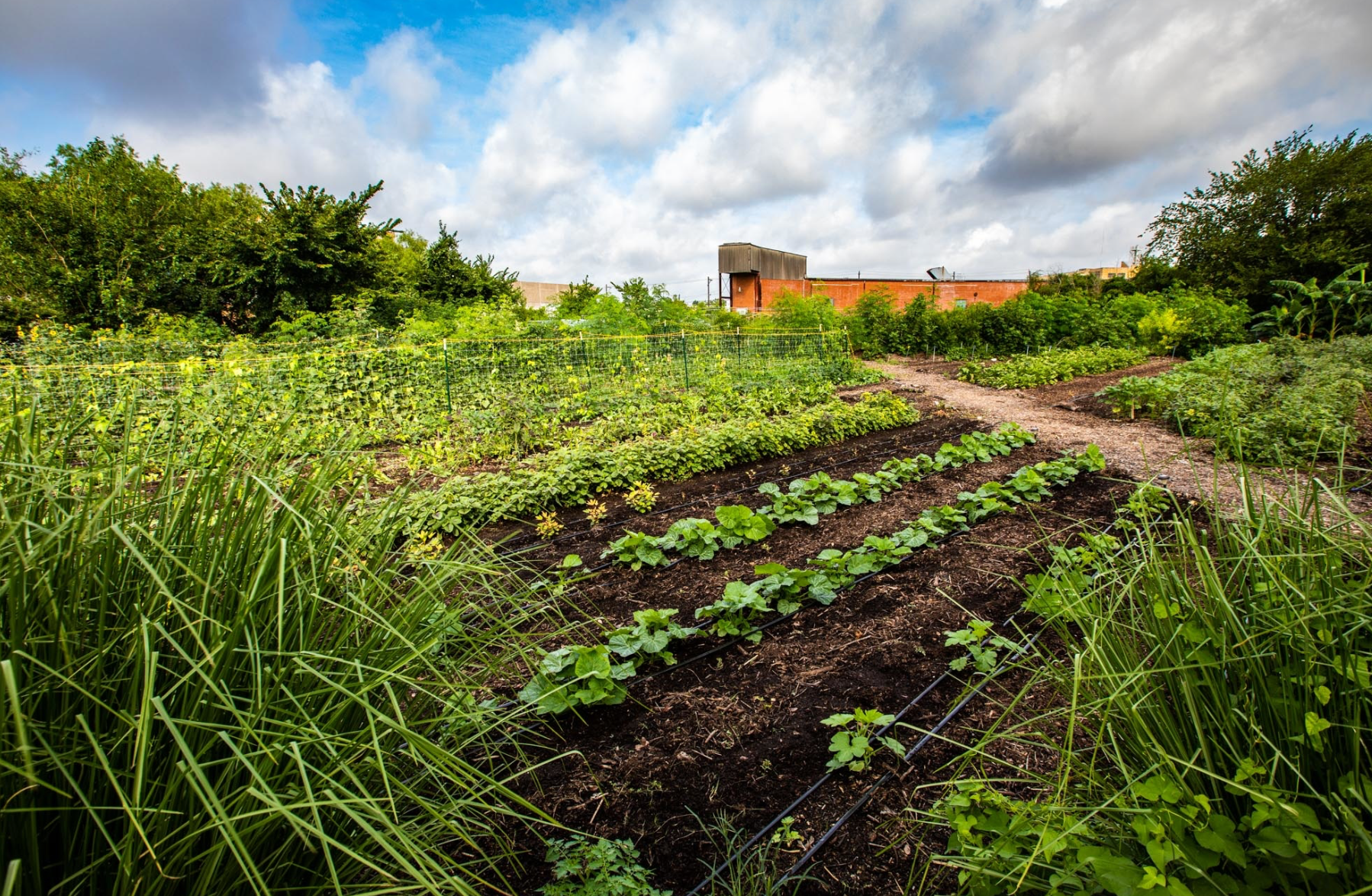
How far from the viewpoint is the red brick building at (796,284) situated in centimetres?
2792

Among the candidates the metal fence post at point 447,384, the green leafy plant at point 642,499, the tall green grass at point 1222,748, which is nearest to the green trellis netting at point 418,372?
the metal fence post at point 447,384

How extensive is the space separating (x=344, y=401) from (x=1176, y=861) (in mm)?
7263

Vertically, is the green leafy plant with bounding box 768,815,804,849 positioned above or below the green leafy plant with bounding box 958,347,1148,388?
below

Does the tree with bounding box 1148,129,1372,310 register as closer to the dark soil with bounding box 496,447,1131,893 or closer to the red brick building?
the red brick building

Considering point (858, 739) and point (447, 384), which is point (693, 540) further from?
point (447, 384)

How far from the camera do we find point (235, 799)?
934 mm

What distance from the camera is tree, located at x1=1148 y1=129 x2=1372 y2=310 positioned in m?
18.2

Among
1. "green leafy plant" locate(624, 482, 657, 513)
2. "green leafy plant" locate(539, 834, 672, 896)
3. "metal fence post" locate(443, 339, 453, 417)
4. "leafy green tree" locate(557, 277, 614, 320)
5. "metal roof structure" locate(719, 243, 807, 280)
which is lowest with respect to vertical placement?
"green leafy plant" locate(539, 834, 672, 896)

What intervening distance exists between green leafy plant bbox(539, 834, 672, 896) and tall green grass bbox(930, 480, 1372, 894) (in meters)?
0.78

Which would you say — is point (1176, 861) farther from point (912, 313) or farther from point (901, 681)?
point (912, 313)

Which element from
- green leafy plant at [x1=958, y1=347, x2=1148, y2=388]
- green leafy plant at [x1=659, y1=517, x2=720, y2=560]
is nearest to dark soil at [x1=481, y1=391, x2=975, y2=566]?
green leafy plant at [x1=659, y1=517, x2=720, y2=560]

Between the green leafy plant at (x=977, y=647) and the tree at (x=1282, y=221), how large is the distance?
23768 mm

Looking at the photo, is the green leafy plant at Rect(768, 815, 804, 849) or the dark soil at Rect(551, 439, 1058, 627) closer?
the green leafy plant at Rect(768, 815, 804, 849)

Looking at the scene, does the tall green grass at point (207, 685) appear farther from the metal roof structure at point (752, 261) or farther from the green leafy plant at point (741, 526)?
the metal roof structure at point (752, 261)
